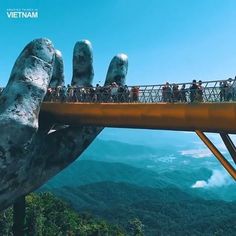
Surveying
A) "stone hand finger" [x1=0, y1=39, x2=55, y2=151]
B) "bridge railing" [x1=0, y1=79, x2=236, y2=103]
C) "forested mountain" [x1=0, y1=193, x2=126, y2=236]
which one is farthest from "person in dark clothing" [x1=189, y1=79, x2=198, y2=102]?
"forested mountain" [x1=0, y1=193, x2=126, y2=236]

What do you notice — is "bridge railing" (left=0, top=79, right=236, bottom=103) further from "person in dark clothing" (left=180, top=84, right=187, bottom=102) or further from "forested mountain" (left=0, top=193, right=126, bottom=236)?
"forested mountain" (left=0, top=193, right=126, bottom=236)

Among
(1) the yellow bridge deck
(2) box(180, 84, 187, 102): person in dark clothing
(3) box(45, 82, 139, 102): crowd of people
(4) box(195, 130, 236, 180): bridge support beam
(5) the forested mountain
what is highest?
(3) box(45, 82, 139, 102): crowd of people

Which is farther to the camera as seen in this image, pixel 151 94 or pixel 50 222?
pixel 50 222

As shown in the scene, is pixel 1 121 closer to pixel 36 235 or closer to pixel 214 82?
pixel 214 82

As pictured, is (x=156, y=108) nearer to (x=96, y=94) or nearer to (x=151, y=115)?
(x=151, y=115)

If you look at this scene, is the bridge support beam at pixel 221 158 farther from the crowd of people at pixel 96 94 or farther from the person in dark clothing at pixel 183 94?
the crowd of people at pixel 96 94

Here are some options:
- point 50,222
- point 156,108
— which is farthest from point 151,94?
point 50,222
